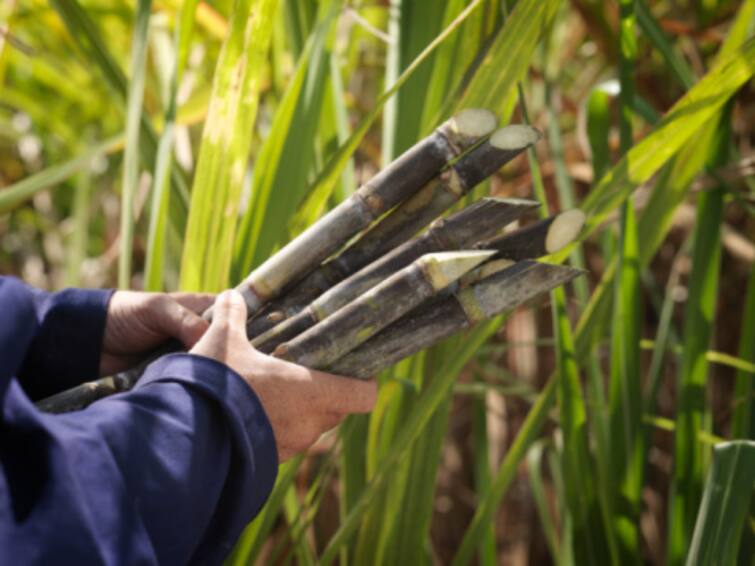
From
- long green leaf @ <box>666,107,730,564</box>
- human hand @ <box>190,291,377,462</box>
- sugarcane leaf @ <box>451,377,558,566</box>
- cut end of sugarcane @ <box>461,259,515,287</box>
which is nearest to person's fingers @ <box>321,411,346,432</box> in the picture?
human hand @ <box>190,291,377,462</box>

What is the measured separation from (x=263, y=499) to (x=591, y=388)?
0.38 metres

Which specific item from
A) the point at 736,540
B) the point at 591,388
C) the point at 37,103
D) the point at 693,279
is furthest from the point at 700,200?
the point at 37,103

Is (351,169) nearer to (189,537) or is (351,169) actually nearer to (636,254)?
(636,254)

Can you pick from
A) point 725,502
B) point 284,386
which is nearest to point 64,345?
point 284,386

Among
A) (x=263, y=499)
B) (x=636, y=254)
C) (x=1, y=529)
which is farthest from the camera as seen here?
(x=636, y=254)

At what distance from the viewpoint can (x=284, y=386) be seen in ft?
1.73

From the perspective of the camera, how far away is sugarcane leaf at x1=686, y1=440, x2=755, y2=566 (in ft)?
1.82

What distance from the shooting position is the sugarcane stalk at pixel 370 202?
559 millimetres

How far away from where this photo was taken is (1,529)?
40cm

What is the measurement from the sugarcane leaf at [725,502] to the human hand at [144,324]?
0.30 meters

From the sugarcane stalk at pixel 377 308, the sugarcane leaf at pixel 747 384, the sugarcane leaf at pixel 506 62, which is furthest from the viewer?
the sugarcane leaf at pixel 747 384

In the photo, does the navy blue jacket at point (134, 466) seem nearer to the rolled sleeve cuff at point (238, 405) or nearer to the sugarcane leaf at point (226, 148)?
the rolled sleeve cuff at point (238, 405)

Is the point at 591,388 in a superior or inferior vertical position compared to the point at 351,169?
inferior

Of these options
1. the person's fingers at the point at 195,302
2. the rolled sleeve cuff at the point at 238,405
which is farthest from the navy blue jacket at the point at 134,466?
the person's fingers at the point at 195,302
